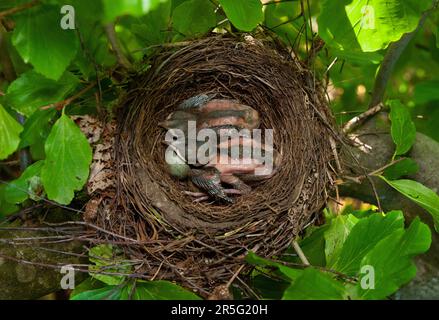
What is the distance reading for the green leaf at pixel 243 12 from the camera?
112 cm

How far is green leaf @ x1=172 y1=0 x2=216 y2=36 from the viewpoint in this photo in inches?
52.2

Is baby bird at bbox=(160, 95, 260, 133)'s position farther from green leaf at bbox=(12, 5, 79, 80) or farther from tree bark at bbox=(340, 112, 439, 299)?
green leaf at bbox=(12, 5, 79, 80)

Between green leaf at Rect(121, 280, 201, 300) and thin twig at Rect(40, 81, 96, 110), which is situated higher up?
thin twig at Rect(40, 81, 96, 110)

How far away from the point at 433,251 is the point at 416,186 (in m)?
0.25

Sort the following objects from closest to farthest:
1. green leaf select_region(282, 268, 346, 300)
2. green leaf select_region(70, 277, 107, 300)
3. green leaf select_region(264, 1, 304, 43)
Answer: green leaf select_region(282, 268, 346, 300), green leaf select_region(70, 277, 107, 300), green leaf select_region(264, 1, 304, 43)

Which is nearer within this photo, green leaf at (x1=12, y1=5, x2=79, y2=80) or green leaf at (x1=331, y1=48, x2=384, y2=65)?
green leaf at (x1=12, y1=5, x2=79, y2=80)

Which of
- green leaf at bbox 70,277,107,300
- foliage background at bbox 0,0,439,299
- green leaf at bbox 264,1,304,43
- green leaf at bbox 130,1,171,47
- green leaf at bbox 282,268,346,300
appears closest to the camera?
green leaf at bbox 282,268,346,300

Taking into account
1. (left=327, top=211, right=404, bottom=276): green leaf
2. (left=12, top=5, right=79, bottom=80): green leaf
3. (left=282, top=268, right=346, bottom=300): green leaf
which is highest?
(left=12, top=5, right=79, bottom=80): green leaf

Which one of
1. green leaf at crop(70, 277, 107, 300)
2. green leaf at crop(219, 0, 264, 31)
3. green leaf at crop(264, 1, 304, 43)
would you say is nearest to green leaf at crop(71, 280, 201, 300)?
green leaf at crop(70, 277, 107, 300)

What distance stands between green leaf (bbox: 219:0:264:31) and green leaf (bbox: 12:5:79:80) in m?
0.34

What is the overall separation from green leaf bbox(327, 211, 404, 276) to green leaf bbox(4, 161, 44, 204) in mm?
721

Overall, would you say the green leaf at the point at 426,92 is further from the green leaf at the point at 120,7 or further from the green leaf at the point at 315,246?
the green leaf at the point at 120,7

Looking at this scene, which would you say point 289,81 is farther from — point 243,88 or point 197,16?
point 197,16

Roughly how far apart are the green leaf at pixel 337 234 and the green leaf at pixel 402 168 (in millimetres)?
227
